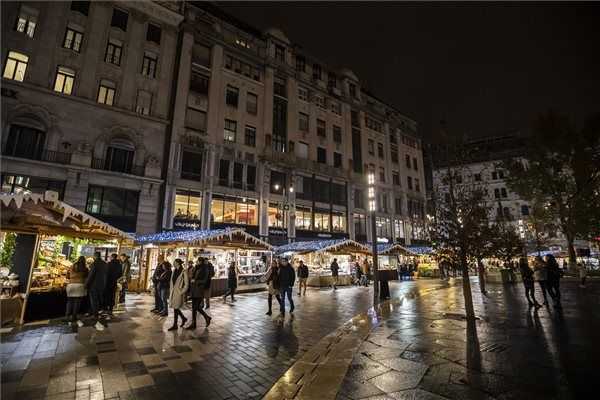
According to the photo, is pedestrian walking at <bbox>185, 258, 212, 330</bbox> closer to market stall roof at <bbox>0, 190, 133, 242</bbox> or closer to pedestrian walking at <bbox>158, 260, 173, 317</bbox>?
pedestrian walking at <bbox>158, 260, 173, 317</bbox>

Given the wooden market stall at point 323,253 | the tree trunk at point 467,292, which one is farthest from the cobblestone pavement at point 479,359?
the wooden market stall at point 323,253

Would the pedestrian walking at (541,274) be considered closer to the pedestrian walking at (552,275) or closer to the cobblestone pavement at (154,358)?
the pedestrian walking at (552,275)

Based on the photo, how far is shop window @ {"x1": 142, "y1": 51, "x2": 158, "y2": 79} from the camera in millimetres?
24203

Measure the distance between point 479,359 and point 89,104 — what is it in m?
26.4

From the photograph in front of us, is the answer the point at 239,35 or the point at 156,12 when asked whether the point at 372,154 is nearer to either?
the point at 239,35

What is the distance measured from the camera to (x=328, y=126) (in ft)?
118

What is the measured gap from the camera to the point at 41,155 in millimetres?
18906

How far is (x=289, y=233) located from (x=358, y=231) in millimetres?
10432

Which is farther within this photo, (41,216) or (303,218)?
(303,218)

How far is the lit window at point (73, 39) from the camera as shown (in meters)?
21.3

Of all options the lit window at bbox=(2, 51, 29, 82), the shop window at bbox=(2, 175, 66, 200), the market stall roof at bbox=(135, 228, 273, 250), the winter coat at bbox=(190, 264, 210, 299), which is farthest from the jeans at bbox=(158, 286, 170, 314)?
the lit window at bbox=(2, 51, 29, 82)

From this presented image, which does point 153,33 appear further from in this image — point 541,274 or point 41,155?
point 541,274

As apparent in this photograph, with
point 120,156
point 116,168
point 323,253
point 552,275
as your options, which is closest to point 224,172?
point 120,156

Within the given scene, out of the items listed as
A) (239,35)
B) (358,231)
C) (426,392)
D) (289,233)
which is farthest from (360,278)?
(239,35)
